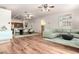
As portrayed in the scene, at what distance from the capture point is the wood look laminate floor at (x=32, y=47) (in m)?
2.86

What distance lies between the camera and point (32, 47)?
2896 mm

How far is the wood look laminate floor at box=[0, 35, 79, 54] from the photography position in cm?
286

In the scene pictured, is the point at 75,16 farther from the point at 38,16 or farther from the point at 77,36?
the point at 38,16

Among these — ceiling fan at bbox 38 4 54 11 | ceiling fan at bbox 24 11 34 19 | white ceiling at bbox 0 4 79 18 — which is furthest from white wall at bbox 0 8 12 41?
ceiling fan at bbox 38 4 54 11

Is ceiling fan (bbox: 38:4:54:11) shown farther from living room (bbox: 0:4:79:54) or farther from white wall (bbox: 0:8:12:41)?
white wall (bbox: 0:8:12:41)

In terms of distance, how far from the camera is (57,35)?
114 inches

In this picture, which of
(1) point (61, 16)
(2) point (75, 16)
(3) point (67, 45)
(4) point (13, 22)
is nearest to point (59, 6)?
(1) point (61, 16)

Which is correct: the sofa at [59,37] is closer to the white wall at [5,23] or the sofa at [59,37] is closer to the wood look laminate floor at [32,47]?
the wood look laminate floor at [32,47]

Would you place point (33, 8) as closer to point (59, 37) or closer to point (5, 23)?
point (5, 23)

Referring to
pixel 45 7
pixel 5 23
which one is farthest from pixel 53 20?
pixel 5 23

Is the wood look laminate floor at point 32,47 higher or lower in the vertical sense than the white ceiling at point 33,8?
lower

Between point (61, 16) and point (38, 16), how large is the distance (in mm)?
491

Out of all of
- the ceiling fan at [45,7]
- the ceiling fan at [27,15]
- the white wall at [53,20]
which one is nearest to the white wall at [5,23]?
the ceiling fan at [27,15]

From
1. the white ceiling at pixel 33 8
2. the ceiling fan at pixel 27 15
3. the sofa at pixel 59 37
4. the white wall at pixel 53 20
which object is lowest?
the sofa at pixel 59 37
